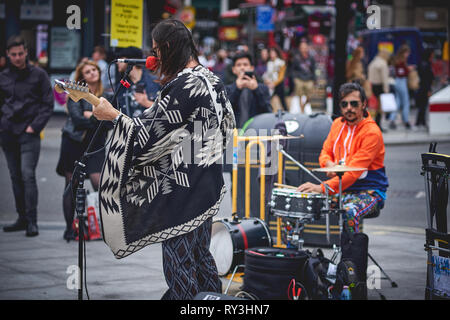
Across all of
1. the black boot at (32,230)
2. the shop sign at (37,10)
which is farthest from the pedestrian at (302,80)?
the black boot at (32,230)

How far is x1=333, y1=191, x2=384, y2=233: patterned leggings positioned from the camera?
5.87m

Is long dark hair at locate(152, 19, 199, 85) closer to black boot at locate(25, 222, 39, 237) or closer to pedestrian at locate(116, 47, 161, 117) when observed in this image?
pedestrian at locate(116, 47, 161, 117)

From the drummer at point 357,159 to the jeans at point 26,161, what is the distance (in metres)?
3.31

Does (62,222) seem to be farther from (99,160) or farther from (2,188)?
(2,188)

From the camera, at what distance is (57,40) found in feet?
70.6

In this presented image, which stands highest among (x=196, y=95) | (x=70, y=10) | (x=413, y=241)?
(x=70, y=10)

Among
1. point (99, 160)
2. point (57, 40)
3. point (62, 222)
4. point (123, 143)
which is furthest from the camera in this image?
point (57, 40)

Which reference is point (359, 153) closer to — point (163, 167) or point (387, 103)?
point (163, 167)

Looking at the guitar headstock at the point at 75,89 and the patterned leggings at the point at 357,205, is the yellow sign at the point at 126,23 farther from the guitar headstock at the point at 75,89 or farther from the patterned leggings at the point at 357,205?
the guitar headstock at the point at 75,89

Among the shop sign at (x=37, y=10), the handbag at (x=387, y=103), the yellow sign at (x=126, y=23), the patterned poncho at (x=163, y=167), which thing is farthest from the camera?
the shop sign at (x=37, y=10)

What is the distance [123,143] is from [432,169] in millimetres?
2016

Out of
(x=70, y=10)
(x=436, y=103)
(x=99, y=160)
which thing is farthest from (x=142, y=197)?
(x=436, y=103)

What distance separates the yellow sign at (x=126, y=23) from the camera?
26.0 feet

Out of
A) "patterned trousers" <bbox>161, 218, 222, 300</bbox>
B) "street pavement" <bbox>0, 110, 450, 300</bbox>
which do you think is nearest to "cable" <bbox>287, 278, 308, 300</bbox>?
"street pavement" <bbox>0, 110, 450, 300</bbox>
